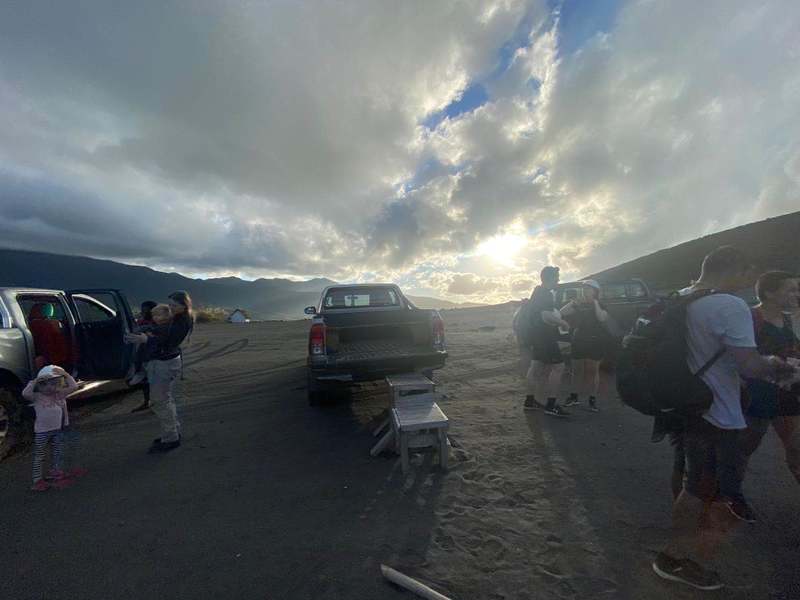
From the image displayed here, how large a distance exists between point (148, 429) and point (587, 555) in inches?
221

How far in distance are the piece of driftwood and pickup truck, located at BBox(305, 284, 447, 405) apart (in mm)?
2957

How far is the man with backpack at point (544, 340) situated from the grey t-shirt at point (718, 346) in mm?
2780

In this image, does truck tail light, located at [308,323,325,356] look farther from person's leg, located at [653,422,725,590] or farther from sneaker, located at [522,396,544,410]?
person's leg, located at [653,422,725,590]

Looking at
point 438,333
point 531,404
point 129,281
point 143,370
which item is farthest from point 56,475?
point 129,281

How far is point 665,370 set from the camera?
2.06m

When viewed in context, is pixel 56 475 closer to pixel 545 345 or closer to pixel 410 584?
pixel 410 584

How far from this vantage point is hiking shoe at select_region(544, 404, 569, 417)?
509 centimetres

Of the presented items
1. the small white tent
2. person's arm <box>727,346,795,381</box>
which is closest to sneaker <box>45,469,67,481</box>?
person's arm <box>727,346,795,381</box>

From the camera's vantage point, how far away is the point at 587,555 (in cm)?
240

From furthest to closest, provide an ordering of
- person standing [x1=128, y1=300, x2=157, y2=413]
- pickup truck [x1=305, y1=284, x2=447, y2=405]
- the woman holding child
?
person standing [x1=128, y1=300, x2=157, y2=413] → pickup truck [x1=305, y1=284, x2=447, y2=405] → the woman holding child

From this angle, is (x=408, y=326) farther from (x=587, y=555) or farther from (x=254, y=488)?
(x=587, y=555)

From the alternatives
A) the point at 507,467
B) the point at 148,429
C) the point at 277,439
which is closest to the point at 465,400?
the point at 507,467

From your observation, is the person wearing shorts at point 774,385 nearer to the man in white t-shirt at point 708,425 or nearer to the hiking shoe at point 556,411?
the man in white t-shirt at point 708,425

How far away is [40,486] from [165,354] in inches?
61.5
